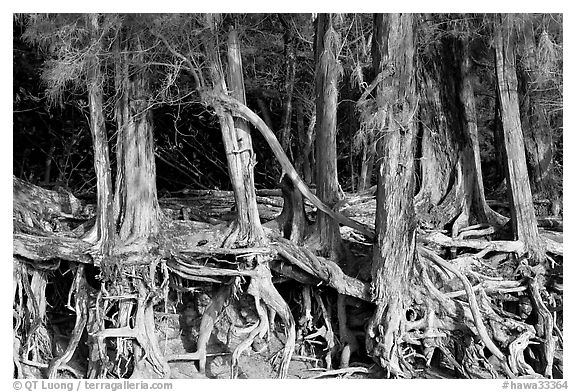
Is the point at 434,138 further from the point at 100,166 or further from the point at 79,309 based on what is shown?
the point at 79,309

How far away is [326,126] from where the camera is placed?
25.4 feet

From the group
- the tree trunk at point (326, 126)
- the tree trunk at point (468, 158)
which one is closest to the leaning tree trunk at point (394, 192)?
the tree trunk at point (326, 126)

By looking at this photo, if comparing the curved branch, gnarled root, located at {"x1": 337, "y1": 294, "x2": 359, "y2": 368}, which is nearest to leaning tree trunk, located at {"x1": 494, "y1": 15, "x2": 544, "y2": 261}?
the curved branch

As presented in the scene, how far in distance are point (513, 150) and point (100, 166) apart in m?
4.07

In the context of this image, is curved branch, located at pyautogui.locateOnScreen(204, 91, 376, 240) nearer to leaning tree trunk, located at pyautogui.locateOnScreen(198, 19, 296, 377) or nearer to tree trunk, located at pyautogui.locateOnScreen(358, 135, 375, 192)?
leaning tree trunk, located at pyautogui.locateOnScreen(198, 19, 296, 377)

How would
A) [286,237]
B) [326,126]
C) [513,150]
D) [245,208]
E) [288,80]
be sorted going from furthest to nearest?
[288,80], [513,150], [286,237], [326,126], [245,208]

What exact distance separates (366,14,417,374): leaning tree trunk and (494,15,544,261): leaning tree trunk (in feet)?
4.83

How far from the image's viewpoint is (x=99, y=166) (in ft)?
24.1

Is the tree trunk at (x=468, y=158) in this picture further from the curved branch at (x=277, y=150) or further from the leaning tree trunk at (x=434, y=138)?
the curved branch at (x=277, y=150)

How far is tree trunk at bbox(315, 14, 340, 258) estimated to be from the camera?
7530 millimetres

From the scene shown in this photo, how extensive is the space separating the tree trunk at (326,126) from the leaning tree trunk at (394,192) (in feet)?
1.99

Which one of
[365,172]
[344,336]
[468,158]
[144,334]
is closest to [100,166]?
[144,334]

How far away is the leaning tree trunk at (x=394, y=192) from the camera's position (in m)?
6.95

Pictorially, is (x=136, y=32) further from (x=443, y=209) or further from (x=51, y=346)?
(x=443, y=209)
